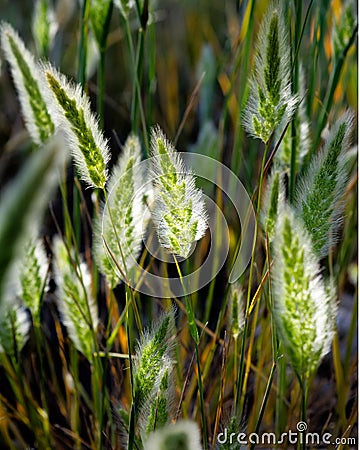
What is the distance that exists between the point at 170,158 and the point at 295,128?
0.19 m

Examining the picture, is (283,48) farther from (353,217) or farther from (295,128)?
(353,217)

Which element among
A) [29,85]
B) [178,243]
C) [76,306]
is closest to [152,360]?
[178,243]

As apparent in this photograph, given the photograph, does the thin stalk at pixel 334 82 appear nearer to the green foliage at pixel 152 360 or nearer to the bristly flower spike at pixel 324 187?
the bristly flower spike at pixel 324 187

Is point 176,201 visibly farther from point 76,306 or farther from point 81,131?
point 76,306

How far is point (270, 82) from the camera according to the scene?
46 cm

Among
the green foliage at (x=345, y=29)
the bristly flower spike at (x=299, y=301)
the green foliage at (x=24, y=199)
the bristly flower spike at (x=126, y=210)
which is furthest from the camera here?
the green foliage at (x=345, y=29)

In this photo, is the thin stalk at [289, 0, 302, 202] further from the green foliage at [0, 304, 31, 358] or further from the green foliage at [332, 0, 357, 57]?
the green foliage at [0, 304, 31, 358]

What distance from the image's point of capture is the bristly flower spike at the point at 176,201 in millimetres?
442

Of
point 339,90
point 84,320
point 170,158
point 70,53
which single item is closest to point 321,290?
point 170,158

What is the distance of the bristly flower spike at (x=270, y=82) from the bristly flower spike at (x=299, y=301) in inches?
3.7

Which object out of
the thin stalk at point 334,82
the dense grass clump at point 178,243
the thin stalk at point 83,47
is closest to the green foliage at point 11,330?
the dense grass clump at point 178,243

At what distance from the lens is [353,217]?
737 mm

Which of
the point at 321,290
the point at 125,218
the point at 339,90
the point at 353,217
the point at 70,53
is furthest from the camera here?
the point at 70,53

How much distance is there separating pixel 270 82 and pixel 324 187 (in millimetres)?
85
